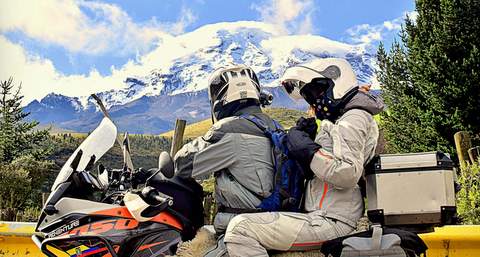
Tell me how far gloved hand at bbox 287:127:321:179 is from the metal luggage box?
39 centimetres

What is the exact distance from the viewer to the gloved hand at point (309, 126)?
330 centimetres

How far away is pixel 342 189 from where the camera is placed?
3279 millimetres

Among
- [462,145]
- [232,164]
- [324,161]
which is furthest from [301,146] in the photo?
[462,145]

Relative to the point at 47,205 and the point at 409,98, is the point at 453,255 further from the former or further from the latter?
the point at 409,98

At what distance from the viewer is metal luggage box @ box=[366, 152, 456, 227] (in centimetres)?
315

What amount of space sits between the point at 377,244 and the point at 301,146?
0.62 meters

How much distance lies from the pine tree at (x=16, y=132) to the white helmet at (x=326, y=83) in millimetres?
22066

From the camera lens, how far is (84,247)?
11.3ft

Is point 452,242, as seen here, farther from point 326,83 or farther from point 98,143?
point 98,143

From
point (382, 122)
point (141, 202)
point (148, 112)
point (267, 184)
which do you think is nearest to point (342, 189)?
point (267, 184)

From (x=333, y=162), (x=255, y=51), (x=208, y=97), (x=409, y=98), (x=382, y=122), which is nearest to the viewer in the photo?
(x=333, y=162)

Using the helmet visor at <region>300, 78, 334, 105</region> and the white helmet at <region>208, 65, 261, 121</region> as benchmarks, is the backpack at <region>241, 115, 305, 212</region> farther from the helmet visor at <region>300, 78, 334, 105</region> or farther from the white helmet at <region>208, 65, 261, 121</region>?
the white helmet at <region>208, 65, 261, 121</region>

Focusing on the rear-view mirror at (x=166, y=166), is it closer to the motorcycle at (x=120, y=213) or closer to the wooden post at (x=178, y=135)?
the motorcycle at (x=120, y=213)

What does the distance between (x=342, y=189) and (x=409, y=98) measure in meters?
20.2
